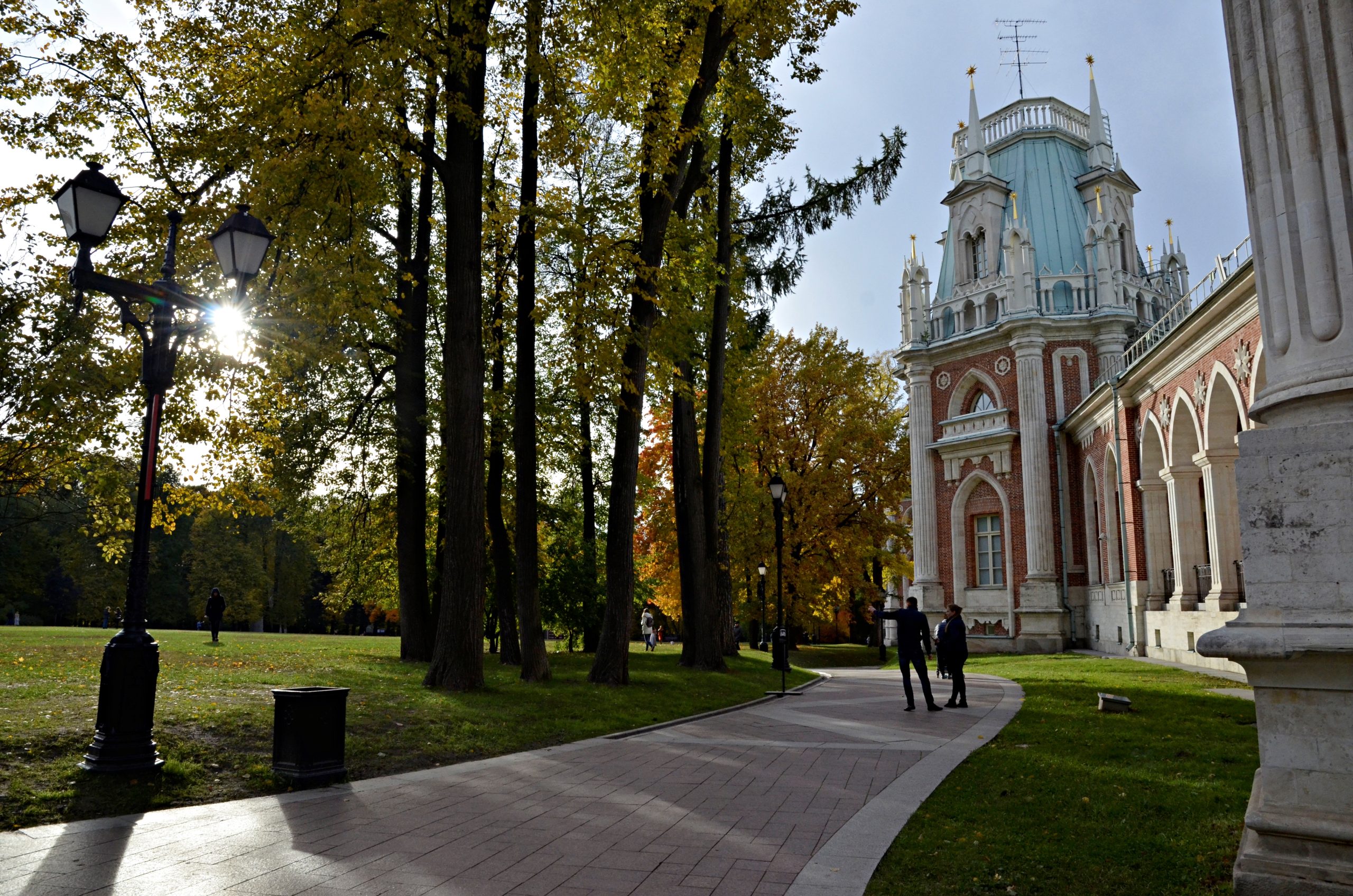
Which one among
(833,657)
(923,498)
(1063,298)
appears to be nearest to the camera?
(833,657)

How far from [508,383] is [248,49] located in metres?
9.54

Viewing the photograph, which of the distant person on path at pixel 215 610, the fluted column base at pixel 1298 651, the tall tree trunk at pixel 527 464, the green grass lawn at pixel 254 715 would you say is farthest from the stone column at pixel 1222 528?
the distant person on path at pixel 215 610

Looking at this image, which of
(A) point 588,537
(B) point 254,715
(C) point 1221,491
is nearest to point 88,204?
(B) point 254,715

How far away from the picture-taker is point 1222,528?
20141 mm

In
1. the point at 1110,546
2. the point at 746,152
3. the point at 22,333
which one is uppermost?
the point at 746,152

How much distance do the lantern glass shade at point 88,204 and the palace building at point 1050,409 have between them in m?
21.8

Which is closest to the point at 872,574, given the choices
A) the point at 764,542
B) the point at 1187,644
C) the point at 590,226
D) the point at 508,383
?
the point at 764,542

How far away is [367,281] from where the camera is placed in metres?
12.2

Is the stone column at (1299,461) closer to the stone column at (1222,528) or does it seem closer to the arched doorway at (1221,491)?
the arched doorway at (1221,491)

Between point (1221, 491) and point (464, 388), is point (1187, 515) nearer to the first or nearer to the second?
point (1221, 491)

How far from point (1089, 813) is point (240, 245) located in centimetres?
810

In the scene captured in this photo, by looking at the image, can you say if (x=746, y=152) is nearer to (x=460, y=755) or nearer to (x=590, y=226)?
(x=590, y=226)

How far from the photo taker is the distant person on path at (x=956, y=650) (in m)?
14.1

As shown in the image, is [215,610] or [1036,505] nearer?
[215,610]
